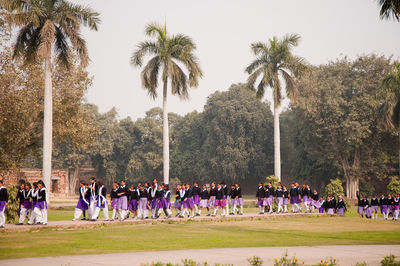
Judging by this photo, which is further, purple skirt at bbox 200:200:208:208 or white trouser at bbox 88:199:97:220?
purple skirt at bbox 200:200:208:208

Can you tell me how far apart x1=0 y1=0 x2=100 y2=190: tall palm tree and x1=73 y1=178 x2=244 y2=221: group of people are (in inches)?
282

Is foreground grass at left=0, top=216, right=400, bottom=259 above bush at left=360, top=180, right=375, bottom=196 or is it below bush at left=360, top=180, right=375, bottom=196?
below

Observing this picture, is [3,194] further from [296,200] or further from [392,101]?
[392,101]

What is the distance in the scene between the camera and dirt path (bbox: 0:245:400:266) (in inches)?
412

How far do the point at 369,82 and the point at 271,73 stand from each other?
1803cm

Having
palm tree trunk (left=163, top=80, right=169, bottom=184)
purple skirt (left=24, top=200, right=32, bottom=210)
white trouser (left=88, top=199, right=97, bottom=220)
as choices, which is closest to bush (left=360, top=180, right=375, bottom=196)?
palm tree trunk (left=163, top=80, right=169, bottom=184)

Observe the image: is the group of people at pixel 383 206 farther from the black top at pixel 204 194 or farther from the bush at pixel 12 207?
the bush at pixel 12 207

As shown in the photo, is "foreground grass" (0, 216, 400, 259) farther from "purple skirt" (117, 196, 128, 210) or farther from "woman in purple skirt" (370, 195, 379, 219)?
"woman in purple skirt" (370, 195, 379, 219)

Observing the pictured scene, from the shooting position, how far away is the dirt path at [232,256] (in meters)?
10.5

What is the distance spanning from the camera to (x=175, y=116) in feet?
273

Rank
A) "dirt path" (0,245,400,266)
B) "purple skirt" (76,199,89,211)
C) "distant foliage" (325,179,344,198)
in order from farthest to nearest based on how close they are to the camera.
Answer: "distant foliage" (325,179,344,198) < "purple skirt" (76,199,89,211) < "dirt path" (0,245,400,266)

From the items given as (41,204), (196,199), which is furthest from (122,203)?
(196,199)

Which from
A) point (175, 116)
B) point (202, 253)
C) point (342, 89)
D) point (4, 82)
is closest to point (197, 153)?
point (175, 116)

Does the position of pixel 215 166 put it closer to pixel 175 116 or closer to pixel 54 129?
pixel 175 116
